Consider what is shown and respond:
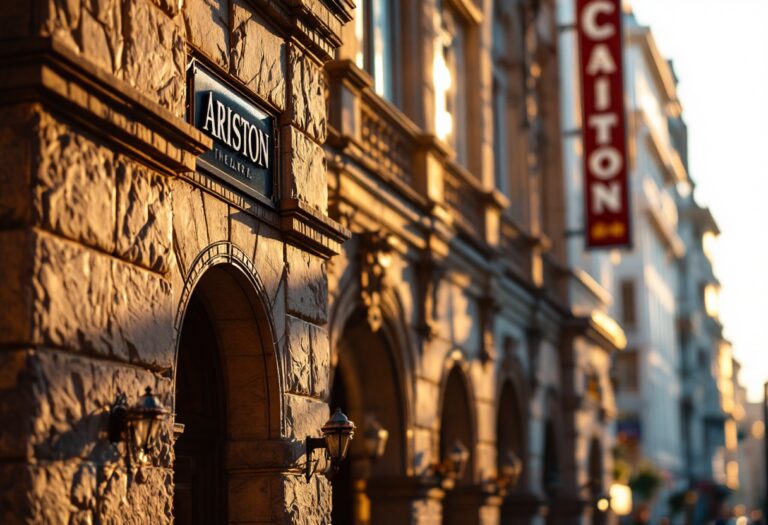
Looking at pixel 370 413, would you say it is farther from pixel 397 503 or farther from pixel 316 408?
pixel 316 408

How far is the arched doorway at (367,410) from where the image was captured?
622 inches

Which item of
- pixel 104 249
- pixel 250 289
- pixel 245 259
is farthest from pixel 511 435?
pixel 104 249

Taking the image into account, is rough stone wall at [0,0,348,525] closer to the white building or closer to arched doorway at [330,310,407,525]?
arched doorway at [330,310,407,525]

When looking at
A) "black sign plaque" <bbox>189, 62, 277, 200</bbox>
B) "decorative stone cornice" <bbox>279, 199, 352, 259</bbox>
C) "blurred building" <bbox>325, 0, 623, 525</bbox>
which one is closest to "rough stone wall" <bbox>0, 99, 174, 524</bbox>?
"black sign plaque" <bbox>189, 62, 277, 200</bbox>

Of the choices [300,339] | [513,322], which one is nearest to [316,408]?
[300,339]

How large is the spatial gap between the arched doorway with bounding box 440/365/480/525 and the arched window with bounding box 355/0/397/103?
4.14 meters

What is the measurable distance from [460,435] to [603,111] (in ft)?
32.5

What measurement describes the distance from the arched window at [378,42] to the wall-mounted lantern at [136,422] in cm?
823

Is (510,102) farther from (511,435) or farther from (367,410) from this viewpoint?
(367,410)

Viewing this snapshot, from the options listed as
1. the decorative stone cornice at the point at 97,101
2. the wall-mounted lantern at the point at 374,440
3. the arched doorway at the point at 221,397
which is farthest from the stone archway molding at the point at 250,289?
the wall-mounted lantern at the point at 374,440

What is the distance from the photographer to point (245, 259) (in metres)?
9.54

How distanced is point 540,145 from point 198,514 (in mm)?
17090

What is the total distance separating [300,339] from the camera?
409 inches

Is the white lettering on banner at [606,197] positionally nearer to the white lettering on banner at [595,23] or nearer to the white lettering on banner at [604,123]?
the white lettering on banner at [604,123]
